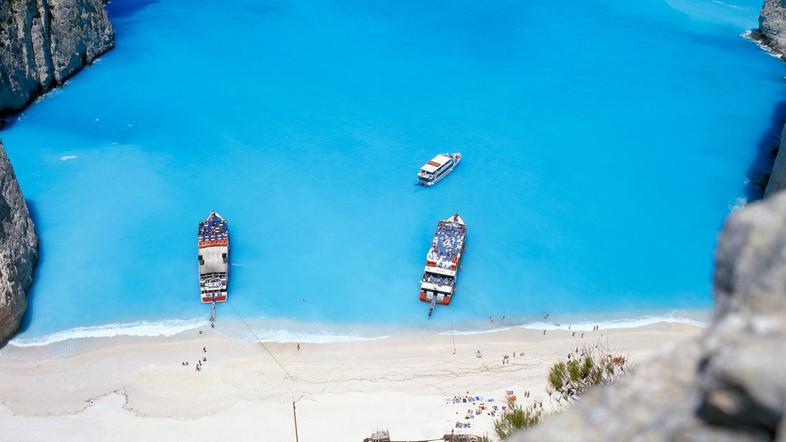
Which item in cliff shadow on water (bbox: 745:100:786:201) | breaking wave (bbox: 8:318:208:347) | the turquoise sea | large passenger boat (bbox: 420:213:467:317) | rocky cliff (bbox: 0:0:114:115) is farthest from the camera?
rocky cliff (bbox: 0:0:114:115)

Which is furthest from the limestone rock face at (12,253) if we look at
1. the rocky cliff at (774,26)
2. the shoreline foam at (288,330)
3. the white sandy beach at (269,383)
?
the rocky cliff at (774,26)

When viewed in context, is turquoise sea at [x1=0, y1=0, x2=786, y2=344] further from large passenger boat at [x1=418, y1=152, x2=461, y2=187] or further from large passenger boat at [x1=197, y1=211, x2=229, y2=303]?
large passenger boat at [x1=197, y1=211, x2=229, y2=303]

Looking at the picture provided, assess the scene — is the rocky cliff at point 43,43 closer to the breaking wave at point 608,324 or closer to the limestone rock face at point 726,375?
the breaking wave at point 608,324

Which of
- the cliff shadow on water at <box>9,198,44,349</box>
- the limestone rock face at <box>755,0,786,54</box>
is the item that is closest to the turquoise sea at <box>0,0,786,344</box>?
the cliff shadow on water at <box>9,198,44,349</box>

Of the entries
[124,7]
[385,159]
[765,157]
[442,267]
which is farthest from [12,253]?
[765,157]

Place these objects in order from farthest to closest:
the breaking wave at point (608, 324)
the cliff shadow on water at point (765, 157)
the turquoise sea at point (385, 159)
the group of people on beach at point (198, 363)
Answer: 1. the cliff shadow on water at point (765, 157)
2. the turquoise sea at point (385, 159)
3. the breaking wave at point (608, 324)
4. the group of people on beach at point (198, 363)

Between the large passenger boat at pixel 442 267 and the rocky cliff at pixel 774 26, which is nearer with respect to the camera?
the large passenger boat at pixel 442 267
